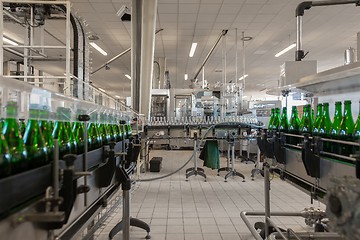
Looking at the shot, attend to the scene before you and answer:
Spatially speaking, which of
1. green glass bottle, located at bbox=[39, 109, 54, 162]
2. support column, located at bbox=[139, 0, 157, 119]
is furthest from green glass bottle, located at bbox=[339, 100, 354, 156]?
support column, located at bbox=[139, 0, 157, 119]

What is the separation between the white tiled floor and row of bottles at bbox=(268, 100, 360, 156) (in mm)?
1224

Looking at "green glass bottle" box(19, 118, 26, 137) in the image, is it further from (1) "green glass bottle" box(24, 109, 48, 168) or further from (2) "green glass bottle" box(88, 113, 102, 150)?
(2) "green glass bottle" box(88, 113, 102, 150)

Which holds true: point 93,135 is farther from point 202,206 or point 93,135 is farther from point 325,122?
point 202,206

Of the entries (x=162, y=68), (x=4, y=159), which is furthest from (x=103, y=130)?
(x=162, y=68)

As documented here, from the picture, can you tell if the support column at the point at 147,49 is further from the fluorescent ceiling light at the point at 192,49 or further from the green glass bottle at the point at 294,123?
the fluorescent ceiling light at the point at 192,49

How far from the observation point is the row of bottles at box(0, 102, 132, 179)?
55cm

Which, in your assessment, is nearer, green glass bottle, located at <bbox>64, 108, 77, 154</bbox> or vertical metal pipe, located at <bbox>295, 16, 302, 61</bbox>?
→ green glass bottle, located at <bbox>64, 108, 77, 154</bbox>

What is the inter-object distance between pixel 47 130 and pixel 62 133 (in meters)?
0.09

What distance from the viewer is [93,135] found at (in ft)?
3.56

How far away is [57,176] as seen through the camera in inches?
22.5

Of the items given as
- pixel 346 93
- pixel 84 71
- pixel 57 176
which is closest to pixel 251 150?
pixel 84 71

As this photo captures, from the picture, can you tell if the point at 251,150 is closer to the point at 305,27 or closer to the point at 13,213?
the point at 305,27

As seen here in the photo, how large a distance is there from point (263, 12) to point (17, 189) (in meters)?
5.20

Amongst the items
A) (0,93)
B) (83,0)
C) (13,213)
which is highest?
(83,0)
